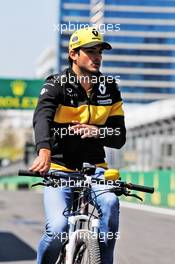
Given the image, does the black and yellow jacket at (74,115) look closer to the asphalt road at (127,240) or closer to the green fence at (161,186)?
the asphalt road at (127,240)

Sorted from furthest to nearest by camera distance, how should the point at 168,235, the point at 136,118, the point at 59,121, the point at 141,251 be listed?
the point at 136,118, the point at 168,235, the point at 141,251, the point at 59,121

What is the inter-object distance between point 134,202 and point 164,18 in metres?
128

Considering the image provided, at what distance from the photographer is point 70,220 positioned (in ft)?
15.3

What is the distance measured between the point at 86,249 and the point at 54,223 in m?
0.35

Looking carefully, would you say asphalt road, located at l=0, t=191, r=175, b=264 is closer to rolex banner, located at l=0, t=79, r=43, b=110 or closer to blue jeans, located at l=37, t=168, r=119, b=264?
blue jeans, located at l=37, t=168, r=119, b=264

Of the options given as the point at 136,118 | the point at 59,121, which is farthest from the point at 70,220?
the point at 136,118

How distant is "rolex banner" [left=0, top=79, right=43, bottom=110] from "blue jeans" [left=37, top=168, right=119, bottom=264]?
128 ft

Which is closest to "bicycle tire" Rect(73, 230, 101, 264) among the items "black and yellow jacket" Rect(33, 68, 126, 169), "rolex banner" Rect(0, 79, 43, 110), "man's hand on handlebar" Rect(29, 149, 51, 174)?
"man's hand on handlebar" Rect(29, 149, 51, 174)

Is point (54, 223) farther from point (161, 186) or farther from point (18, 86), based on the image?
point (18, 86)

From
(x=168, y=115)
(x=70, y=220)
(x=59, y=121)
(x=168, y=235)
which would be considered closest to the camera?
(x=70, y=220)

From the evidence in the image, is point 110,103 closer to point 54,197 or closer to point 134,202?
point 54,197

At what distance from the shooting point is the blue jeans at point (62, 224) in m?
4.73

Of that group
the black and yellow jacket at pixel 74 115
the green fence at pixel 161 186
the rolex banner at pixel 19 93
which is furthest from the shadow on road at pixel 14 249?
the rolex banner at pixel 19 93

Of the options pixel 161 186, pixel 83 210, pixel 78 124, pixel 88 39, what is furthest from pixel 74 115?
pixel 161 186
